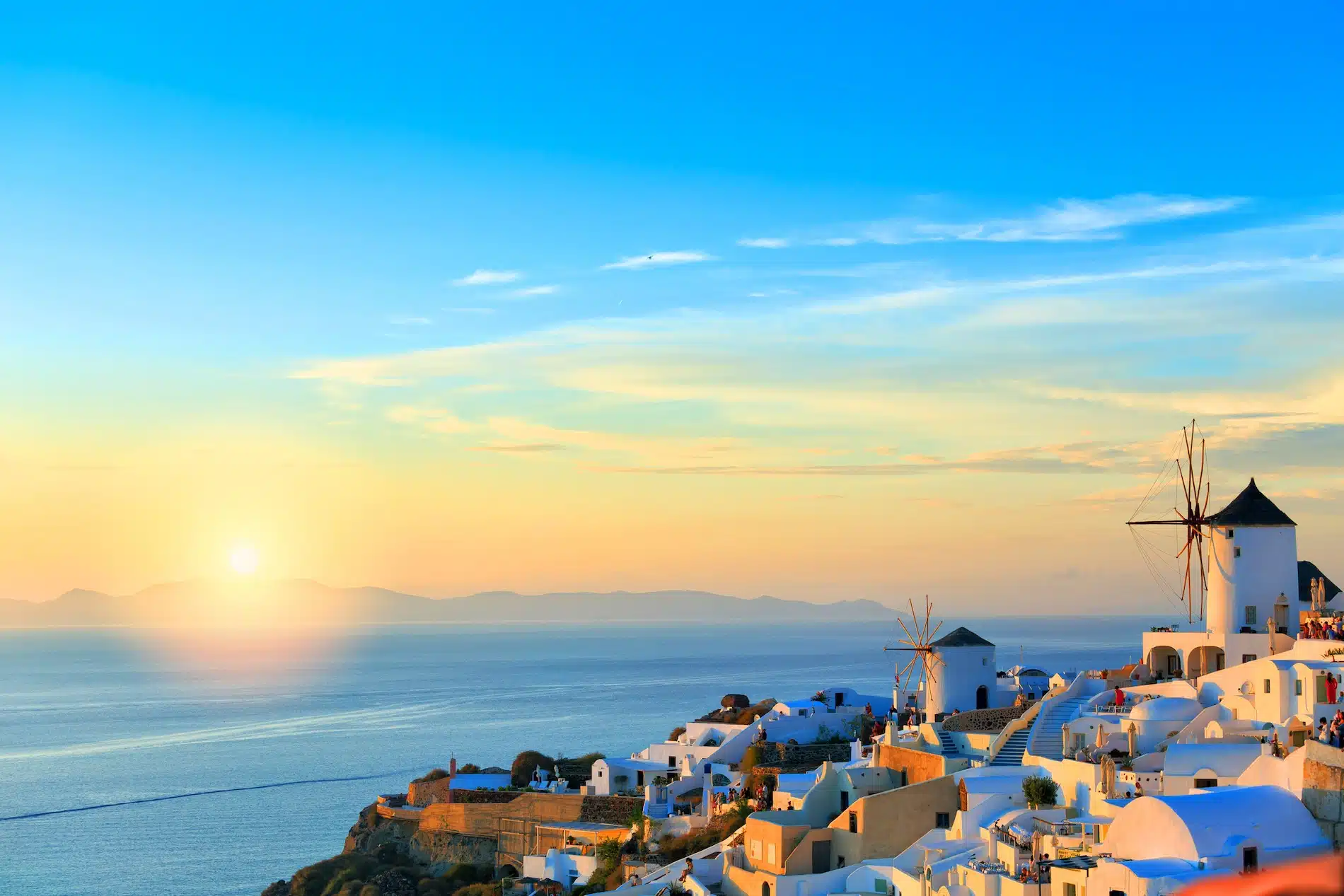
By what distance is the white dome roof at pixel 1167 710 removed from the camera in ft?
94.7


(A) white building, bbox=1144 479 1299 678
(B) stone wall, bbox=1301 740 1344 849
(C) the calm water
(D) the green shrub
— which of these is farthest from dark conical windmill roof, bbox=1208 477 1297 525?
(C) the calm water

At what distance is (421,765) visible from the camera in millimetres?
83875

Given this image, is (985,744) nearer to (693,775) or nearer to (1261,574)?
(1261,574)

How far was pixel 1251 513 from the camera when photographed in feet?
115

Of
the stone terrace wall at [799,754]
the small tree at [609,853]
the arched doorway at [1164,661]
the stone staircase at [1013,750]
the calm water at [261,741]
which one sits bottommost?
the calm water at [261,741]

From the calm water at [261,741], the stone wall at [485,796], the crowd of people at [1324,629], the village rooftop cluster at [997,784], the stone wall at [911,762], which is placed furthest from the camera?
the calm water at [261,741]

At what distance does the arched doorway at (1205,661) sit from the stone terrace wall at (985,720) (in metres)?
4.17

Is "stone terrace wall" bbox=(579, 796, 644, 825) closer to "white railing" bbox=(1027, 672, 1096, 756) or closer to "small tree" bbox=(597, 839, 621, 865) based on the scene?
"small tree" bbox=(597, 839, 621, 865)

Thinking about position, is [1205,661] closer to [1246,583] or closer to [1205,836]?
[1246,583]

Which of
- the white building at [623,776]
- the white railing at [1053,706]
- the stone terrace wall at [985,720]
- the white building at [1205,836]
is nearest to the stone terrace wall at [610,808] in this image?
the white building at [623,776]

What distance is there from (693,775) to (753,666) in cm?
14256

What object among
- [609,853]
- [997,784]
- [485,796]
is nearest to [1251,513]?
[997,784]

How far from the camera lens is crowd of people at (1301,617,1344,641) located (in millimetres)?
29250

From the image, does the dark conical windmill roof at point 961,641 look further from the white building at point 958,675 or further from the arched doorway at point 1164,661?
the arched doorway at point 1164,661
